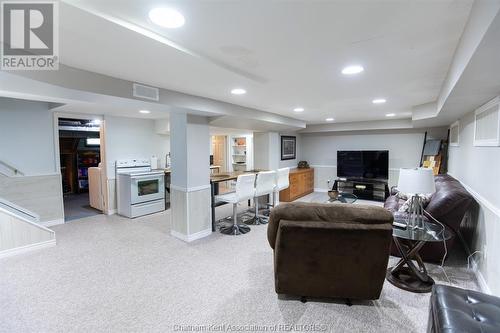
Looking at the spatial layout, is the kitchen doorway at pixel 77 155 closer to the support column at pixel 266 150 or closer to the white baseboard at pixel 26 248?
the white baseboard at pixel 26 248

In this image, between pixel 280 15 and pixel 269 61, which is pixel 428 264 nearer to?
pixel 269 61

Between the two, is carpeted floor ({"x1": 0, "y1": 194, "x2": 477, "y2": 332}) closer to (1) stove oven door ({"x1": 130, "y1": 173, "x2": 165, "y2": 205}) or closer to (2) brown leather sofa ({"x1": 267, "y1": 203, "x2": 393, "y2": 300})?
(2) brown leather sofa ({"x1": 267, "y1": 203, "x2": 393, "y2": 300})

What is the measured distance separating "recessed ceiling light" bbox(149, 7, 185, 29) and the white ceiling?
0.04 meters

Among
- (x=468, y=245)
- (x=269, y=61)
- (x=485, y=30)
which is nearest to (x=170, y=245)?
(x=269, y=61)

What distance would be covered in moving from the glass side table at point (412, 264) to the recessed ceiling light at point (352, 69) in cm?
160

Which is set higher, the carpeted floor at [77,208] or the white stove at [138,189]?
the white stove at [138,189]

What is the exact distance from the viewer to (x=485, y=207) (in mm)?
2520

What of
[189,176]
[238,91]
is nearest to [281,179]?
[189,176]

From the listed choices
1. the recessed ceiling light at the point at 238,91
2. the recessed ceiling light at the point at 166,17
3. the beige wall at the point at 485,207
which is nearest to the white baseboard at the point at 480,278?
the beige wall at the point at 485,207

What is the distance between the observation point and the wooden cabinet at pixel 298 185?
6234mm

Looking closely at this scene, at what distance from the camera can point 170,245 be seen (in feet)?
11.7

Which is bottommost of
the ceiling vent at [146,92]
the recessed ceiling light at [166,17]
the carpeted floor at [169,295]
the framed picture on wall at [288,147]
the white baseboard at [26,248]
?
the carpeted floor at [169,295]

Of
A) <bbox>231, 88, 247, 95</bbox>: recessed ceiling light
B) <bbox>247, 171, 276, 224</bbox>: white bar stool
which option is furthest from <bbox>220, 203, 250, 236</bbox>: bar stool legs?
<bbox>231, 88, 247, 95</bbox>: recessed ceiling light

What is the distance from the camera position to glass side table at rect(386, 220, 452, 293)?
238cm
